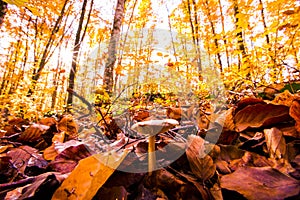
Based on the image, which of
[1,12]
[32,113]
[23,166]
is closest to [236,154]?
[23,166]

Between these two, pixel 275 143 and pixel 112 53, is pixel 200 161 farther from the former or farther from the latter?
pixel 112 53

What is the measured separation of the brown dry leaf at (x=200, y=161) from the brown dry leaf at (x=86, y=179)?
0.09 metres

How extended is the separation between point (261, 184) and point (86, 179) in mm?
176

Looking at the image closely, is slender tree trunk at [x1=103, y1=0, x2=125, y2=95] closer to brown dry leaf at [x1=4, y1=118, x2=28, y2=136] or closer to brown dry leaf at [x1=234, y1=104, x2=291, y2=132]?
brown dry leaf at [x1=4, y1=118, x2=28, y2=136]

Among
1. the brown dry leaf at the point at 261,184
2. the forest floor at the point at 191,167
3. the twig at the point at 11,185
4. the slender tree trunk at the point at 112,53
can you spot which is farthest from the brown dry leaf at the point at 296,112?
the slender tree trunk at the point at 112,53

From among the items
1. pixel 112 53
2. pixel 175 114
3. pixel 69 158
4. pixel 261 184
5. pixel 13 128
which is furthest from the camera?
pixel 112 53

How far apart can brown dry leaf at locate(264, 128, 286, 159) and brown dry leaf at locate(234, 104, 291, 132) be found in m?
0.03

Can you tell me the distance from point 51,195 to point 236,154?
0.23 meters

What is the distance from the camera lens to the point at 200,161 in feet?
0.80

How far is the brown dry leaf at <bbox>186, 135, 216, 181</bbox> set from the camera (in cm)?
23

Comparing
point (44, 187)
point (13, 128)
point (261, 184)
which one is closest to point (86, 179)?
point (44, 187)

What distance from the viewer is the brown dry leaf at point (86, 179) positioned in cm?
21

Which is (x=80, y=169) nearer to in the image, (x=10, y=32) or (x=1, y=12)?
(x=1, y=12)

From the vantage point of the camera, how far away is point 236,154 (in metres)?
0.26
